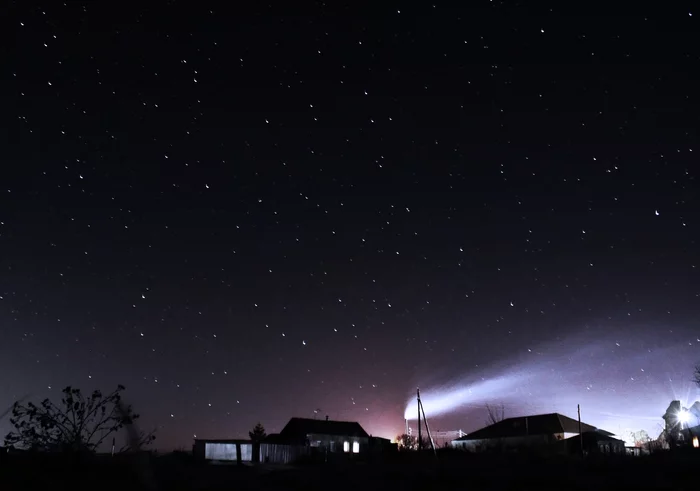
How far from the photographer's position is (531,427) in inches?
2781

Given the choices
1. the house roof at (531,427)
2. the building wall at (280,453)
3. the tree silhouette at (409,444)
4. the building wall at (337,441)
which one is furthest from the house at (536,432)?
the building wall at (280,453)

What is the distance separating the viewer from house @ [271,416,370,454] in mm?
68188

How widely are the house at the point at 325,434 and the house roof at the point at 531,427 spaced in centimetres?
1357

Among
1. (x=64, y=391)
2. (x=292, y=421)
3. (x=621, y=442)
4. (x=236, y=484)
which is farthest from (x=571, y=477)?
(x=292, y=421)

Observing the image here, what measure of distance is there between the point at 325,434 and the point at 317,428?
1.23 metres

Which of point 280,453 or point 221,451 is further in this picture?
point 280,453

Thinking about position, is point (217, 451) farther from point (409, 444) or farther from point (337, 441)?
point (337, 441)

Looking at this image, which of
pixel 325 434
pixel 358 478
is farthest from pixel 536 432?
pixel 358 478

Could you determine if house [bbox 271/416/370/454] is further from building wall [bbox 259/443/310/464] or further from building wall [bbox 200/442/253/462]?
building wall [bbox 200/442/253/462]

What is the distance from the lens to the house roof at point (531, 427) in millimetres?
68688

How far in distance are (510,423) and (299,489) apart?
62.2m

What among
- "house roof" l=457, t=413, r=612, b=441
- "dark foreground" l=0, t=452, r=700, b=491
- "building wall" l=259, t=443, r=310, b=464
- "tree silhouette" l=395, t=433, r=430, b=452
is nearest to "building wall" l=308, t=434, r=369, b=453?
"tree silhouette" l=395, t=433, r=430, b=452

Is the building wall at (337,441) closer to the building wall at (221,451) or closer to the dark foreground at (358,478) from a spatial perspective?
the building wall at (221,451)

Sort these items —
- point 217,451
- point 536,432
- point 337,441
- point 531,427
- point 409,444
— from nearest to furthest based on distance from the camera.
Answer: point 217,451 < point 409,444 < point 536,432 < point 337,441 < point 531,427
